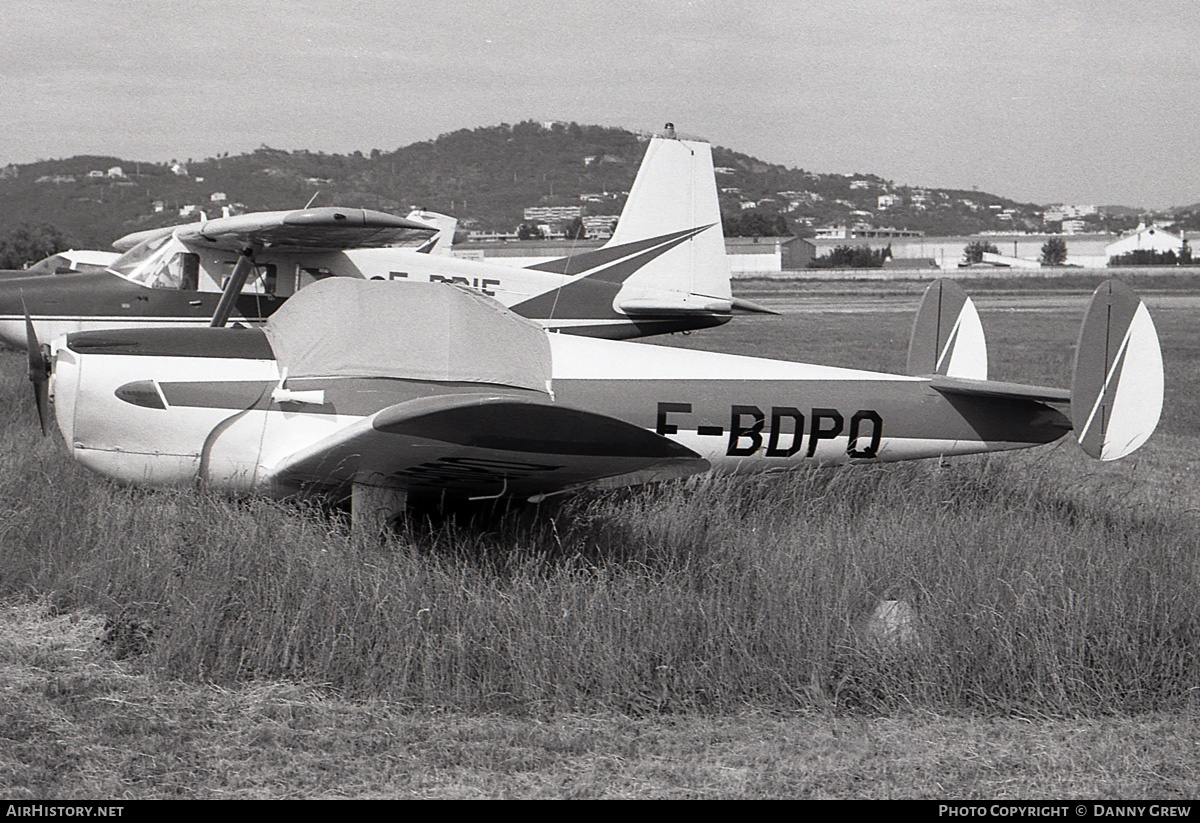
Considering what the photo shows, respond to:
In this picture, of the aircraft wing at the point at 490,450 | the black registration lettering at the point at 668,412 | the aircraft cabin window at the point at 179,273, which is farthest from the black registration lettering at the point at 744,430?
the aircraft cabin window at the point at 179,273

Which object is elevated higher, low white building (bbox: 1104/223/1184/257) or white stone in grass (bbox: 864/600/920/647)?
low white building (bbox: 1104/223/1184/257)

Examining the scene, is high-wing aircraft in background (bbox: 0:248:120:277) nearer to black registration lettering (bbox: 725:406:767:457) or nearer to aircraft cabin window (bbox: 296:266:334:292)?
aircraft cabin window (bbox: 296:266:334:292)

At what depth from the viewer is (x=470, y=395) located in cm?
480

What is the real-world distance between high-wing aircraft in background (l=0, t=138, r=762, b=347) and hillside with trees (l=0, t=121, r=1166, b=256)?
22.5m

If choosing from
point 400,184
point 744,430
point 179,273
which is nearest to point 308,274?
point 179,273

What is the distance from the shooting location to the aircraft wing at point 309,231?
9359 millimetres

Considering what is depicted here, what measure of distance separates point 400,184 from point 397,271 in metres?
93.6

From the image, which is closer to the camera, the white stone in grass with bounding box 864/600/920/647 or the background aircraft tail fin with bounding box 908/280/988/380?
the white stone in grass with bounding box 864/600/920/647

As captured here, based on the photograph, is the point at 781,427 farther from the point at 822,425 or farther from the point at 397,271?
the point at 397,271

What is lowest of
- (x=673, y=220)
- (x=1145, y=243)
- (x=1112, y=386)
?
(x=1112, y=386)

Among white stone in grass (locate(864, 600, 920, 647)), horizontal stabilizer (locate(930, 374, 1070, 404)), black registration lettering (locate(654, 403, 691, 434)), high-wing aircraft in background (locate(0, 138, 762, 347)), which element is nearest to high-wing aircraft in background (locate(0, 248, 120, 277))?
high-wing aircraft in background (locate(0, 138, 762, 347))

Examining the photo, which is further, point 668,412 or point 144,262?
point 144,262

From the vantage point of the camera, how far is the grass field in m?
3.40

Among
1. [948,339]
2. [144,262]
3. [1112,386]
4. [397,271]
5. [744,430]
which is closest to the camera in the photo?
[1112,386]
